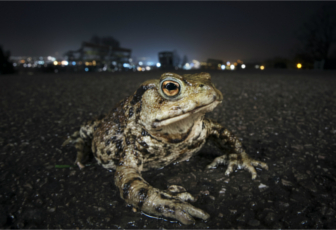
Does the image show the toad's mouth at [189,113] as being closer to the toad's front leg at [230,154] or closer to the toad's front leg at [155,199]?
the toad's front leg at [155,199]

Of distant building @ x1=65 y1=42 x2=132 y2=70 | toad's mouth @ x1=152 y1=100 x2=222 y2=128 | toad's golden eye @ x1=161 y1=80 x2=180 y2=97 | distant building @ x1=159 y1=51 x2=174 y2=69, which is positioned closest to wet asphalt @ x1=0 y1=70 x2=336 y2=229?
toad's mouth @ x1=152 y1=100 x2=222 y2=128

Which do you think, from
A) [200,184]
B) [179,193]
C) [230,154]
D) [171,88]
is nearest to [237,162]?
[230,154]

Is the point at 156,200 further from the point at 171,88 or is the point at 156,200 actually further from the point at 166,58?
the point at 166,58

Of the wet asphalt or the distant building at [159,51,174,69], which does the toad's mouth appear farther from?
the distant building at [159,51,174,69]

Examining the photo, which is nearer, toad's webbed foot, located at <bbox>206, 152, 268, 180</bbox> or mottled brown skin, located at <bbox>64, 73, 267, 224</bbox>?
mottled brown skin, located at <bbox>64, 73, 267, 224</bbox>

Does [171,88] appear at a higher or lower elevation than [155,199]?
higher

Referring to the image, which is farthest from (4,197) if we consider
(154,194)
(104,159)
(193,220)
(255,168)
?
(255,168)

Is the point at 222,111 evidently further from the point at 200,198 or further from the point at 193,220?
the point at 193,220

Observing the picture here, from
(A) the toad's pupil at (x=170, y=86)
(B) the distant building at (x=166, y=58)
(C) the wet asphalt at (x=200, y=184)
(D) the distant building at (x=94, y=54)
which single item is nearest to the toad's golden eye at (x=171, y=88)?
(A) the toad's pupil at (x=170, y=86)
